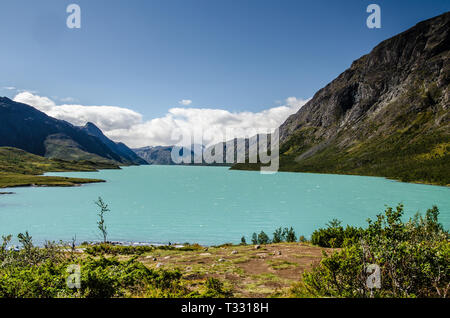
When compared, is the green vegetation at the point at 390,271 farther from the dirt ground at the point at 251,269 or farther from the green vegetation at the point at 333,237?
the green vegetation at the point at 333,237

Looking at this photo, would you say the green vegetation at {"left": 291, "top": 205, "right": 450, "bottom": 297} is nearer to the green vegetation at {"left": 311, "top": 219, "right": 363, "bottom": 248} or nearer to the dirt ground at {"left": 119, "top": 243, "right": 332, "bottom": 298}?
the dirt ground at {"left": 119, "top": 243, "right": 332, "bottom": 298}

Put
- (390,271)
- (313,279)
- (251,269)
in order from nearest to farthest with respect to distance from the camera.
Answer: (390,271), (313,279), (251,269)

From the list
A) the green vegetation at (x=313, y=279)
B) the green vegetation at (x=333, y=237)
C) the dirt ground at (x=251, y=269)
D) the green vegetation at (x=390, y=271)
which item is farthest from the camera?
the green vegetation at (x=333, y=237)

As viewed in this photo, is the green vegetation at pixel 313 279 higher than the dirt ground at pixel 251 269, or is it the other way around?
the green vegetation at pixel 313 279

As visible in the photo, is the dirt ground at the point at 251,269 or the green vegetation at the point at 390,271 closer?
the green vegetation at the point at 390,271

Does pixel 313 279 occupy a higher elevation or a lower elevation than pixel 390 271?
lower

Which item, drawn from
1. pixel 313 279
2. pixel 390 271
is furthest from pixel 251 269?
pixel 390 271

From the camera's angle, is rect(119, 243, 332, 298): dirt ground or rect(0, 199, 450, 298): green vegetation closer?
rect(0, 199, 450, 298): green vegetation

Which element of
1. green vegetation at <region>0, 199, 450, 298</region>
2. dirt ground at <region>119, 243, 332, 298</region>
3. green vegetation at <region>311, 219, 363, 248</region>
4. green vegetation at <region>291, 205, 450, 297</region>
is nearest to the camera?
green vegetation at <region>291, 205, 450, 297</region>

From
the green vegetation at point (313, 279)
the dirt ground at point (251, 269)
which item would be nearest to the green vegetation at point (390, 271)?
the green vegetation at point (313, 279)

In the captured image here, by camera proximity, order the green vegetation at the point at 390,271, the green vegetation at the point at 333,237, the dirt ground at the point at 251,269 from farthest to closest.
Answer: the green vegetation at the point at 333,237, the dirt ground at the point at 251,269, the green vegetation at the point at 390,271

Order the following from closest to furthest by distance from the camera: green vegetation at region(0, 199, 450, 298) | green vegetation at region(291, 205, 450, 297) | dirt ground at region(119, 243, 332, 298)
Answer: green vegetation at region(291, 205, 450, 297) < green vegetation at region(0, 199, 450, 298) < dirt ground at region(119, 243, 332, 298)

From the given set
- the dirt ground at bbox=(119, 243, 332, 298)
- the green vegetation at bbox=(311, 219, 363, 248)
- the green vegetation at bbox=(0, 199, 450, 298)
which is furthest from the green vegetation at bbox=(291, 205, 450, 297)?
the green vegetation at bbox=(311, 219, 363, 248)

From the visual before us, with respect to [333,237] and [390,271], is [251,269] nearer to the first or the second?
[390,271]
